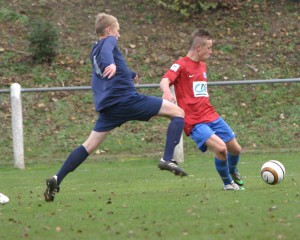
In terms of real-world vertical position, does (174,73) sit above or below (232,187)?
above

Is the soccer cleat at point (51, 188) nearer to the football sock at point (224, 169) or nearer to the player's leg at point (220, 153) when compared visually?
the player's leg at point (220, 153)

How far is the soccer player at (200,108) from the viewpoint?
34.7 feet

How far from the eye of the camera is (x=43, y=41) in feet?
64.6

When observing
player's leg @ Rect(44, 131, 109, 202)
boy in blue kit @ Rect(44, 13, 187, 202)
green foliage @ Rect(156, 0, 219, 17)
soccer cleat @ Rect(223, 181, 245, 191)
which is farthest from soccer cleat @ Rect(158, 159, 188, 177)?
green foliage @ Rect(156, 0, 219, 17)

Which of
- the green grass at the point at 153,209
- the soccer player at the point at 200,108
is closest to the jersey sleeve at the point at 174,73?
the soccer player at the point at 200,108

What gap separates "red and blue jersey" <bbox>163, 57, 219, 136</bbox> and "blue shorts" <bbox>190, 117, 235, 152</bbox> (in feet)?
0.19

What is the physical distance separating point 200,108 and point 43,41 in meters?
9.61

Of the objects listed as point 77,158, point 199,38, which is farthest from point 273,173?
point 77,158

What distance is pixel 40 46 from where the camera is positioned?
65.6 feet

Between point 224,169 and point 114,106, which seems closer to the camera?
point 114,106

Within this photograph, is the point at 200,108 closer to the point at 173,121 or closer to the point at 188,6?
the point at 173,121

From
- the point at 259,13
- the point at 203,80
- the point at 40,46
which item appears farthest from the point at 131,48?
the point at 203,80

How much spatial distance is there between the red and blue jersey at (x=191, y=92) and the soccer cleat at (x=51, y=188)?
5.79 feet

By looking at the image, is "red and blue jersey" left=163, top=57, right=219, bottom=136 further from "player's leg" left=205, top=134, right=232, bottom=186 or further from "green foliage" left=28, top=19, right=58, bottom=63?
"green foliage" left=28, top=19, right=58, bottom=63
